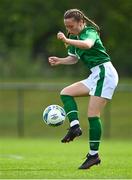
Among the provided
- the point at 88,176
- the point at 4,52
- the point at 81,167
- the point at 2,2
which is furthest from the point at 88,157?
the point at 4,52

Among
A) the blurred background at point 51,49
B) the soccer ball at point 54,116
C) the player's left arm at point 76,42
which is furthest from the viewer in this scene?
the blurred background at point 51,49

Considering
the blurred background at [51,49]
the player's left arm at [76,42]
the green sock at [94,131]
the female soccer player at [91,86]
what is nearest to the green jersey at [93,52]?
the female soccer player at [91,86]

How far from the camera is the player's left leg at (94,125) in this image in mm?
10938

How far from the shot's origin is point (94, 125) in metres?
11.0

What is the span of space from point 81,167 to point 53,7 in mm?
21450

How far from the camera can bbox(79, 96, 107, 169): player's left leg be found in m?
10.9

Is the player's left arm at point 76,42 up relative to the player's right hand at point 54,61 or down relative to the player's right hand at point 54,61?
up

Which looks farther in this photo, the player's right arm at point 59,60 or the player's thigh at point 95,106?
the player's right arm at point 59,60

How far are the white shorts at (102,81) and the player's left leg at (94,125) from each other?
87 millimetres

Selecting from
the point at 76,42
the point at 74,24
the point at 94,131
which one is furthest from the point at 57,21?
the point at 76,42

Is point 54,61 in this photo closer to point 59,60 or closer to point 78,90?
point 59,60

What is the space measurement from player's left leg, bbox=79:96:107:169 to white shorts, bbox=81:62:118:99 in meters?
0.09

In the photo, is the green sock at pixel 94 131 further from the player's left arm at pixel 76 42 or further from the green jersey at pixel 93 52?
the player's left arm at pixel 76 42

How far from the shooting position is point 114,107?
33562 millimetres
